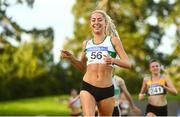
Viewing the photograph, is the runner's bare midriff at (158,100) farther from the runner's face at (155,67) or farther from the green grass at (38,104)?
the green grass at (38,104)

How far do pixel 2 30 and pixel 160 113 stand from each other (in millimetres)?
26142

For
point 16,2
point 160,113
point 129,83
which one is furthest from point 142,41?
point 160,113

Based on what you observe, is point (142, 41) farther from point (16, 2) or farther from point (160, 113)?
point (160, 113)

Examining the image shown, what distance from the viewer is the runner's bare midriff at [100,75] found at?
7.05 m

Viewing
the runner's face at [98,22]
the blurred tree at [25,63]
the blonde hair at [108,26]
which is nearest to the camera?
the runner's face at [98,22]

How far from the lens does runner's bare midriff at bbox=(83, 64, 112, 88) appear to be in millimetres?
7047

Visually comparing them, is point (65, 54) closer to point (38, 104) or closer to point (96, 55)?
point (96, 55)

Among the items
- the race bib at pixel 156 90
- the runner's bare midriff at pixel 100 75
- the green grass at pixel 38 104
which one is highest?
the runner's bare midriff at pixel 100 75

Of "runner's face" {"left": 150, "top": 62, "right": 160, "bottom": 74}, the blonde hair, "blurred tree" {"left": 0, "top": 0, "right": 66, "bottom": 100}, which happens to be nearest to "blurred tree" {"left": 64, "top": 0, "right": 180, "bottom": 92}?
"blurred tree" {"left": 0, "top": 0, "right": 66, "bottom": 100}

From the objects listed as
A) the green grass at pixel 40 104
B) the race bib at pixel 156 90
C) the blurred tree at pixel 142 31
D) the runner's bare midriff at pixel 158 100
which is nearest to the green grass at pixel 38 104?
the green grass at pixel 40 104

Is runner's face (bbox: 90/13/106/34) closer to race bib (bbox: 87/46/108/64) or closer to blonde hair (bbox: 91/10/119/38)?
blonde hair (bbox: 91/10/119/38)

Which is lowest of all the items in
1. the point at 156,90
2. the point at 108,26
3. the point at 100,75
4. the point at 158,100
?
the point at 158,100

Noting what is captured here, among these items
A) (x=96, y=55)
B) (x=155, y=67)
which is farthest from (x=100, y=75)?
(x=155, y=67)

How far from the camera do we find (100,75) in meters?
7.03
